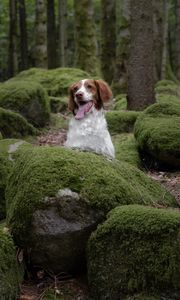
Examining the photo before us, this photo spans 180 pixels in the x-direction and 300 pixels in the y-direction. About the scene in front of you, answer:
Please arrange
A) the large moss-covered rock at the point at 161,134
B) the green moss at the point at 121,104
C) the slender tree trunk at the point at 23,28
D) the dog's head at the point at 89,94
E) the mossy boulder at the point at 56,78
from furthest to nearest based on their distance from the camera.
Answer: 1. the slender tree trunk at the point at 23,28
2. the mossy boulder at the point at 56,78
3. the green moss at the point at 121,104
4. the large moss-covered rock at the point at 161,134
5. the dog's head at the point at 89,94

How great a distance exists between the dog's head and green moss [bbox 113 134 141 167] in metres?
2.18

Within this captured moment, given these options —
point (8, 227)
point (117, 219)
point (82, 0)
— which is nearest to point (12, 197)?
point (8, 227)

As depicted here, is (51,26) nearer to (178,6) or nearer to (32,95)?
(178,6)

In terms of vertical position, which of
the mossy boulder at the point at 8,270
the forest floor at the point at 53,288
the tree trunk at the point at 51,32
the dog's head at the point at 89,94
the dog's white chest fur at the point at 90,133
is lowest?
the tree trunk at the point at 51,32

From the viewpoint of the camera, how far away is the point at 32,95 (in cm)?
1188

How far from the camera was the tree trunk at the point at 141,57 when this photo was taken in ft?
37.0

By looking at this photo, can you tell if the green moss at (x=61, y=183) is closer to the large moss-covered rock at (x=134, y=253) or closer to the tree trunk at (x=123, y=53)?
the large moss-covered rock at (x=134, y=253)

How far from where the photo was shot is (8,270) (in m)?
4.56

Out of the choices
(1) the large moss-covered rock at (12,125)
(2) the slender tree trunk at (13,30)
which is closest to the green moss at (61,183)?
(1) the large moss-covered rock at (12,125)

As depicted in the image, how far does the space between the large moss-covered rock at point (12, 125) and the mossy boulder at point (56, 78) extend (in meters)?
5.23

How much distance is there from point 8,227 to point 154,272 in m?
1.54

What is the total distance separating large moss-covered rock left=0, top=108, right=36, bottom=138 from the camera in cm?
1052

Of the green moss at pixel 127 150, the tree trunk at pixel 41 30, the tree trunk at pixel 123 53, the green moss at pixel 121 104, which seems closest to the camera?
the green moss at pixel 127 150

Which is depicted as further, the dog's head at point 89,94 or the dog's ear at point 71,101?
the dog's ear at point 71,101
